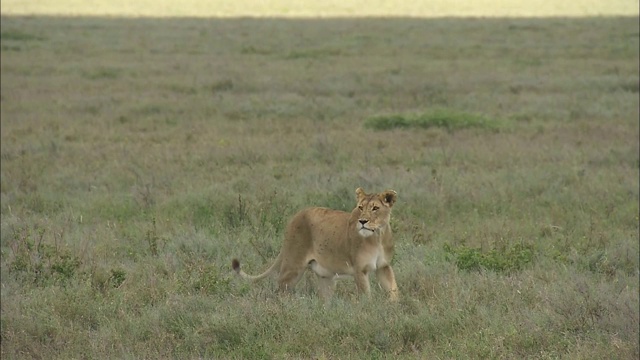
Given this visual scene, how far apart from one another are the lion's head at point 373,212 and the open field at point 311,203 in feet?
1.49

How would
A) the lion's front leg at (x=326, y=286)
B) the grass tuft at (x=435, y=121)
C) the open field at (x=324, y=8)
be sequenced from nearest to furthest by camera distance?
the lion's front leg at (x=326, y=286), the grass tuft at (x=435, y=121), the open field at (x=324, y=8)

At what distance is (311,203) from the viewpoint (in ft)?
33.1

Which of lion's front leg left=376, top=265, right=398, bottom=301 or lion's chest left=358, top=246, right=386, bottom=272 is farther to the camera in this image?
lion's front leg left=376, top=265, right=398, bottom=301

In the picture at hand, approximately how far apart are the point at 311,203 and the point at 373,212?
369 cm

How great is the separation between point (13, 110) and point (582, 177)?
9.95m

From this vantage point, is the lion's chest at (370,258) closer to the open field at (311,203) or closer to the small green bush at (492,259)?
the open field at (311,203)

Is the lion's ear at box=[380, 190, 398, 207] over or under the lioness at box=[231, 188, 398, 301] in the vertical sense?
over

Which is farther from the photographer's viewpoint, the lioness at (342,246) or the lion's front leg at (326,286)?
the lion's front leg at (326,286)

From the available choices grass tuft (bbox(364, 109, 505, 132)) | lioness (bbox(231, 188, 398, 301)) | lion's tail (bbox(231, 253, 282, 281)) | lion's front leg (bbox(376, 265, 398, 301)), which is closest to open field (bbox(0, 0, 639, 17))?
grass tuft (bbox(364, 109, 505, 132))

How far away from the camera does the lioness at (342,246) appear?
645 centimetres

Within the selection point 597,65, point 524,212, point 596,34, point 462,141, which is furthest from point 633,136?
point 596,34

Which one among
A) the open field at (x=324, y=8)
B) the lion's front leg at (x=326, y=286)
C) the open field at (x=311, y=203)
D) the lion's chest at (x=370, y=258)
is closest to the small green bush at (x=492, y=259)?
the open field at (x=311, y=203)

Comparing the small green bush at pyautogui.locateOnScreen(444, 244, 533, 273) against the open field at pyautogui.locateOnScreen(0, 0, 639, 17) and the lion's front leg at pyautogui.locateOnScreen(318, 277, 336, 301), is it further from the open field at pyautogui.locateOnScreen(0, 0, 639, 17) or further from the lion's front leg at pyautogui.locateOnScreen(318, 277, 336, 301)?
the open field at pyautogui.locateOnScreen(0, 0, 639, 17)

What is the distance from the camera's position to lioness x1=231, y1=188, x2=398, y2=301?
645 centimetres
